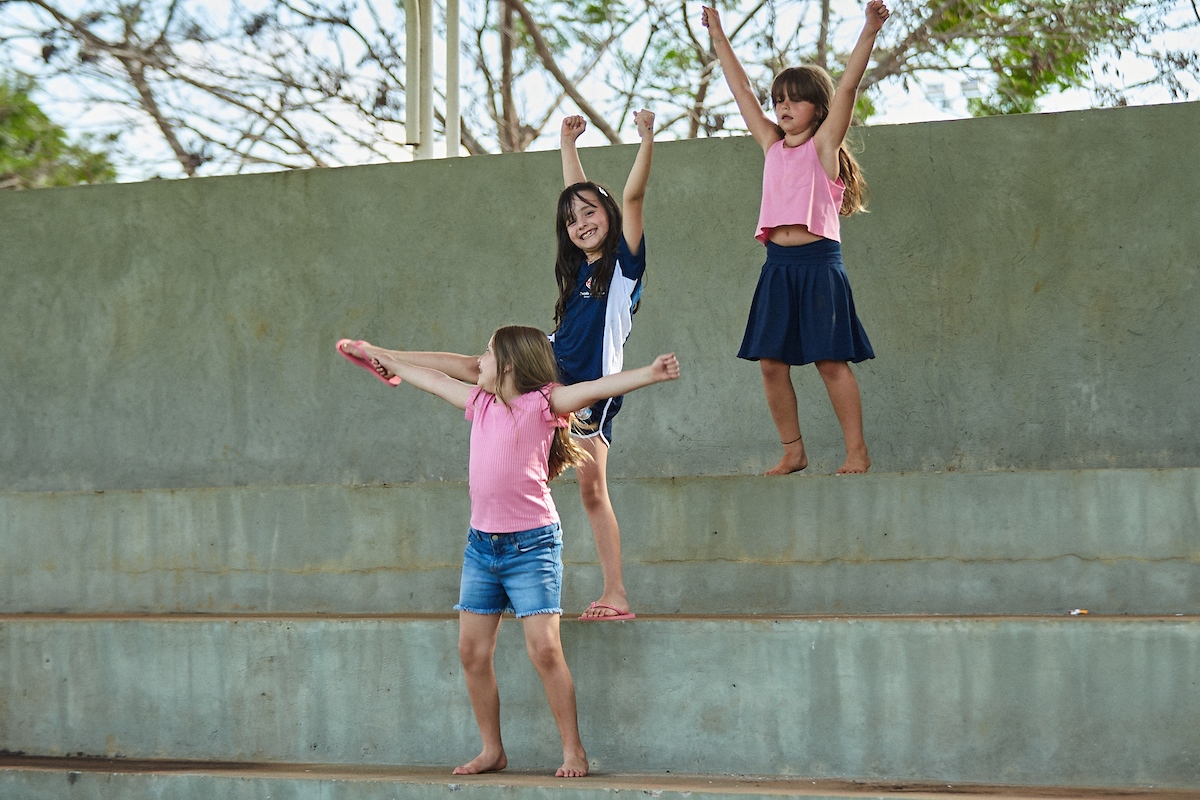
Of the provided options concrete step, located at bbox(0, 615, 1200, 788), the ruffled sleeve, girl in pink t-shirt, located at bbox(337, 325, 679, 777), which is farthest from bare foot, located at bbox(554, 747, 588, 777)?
the ruffled sleeve

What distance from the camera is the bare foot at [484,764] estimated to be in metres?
3.41

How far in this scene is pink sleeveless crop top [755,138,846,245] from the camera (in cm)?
411

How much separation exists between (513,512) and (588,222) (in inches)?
37.0

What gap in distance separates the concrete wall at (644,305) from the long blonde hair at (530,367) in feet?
5.74

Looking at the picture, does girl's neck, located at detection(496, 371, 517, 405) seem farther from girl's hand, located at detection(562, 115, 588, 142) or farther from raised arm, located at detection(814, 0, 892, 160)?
raised arm, located at detection(814, 0, 892, 160)

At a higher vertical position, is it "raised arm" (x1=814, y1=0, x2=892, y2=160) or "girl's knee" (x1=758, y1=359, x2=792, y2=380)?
"raised arm" (x1=814, y1=0, x2=892, y2=160)

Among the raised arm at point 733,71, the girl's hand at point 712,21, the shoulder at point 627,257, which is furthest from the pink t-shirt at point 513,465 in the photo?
the girl's hand at point 712,21

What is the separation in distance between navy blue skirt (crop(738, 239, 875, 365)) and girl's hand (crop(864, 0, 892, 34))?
694 mm

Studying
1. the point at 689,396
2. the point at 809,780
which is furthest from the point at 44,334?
the point at 809,780

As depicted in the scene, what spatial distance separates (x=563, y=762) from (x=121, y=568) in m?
1.89

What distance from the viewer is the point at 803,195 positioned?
4.11 m

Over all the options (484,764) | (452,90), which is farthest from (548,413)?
(452,90)

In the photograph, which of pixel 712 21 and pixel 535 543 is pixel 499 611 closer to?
pixel 535 543

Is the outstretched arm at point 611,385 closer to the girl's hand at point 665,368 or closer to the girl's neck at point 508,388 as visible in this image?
the girl's hand at point 665,368
